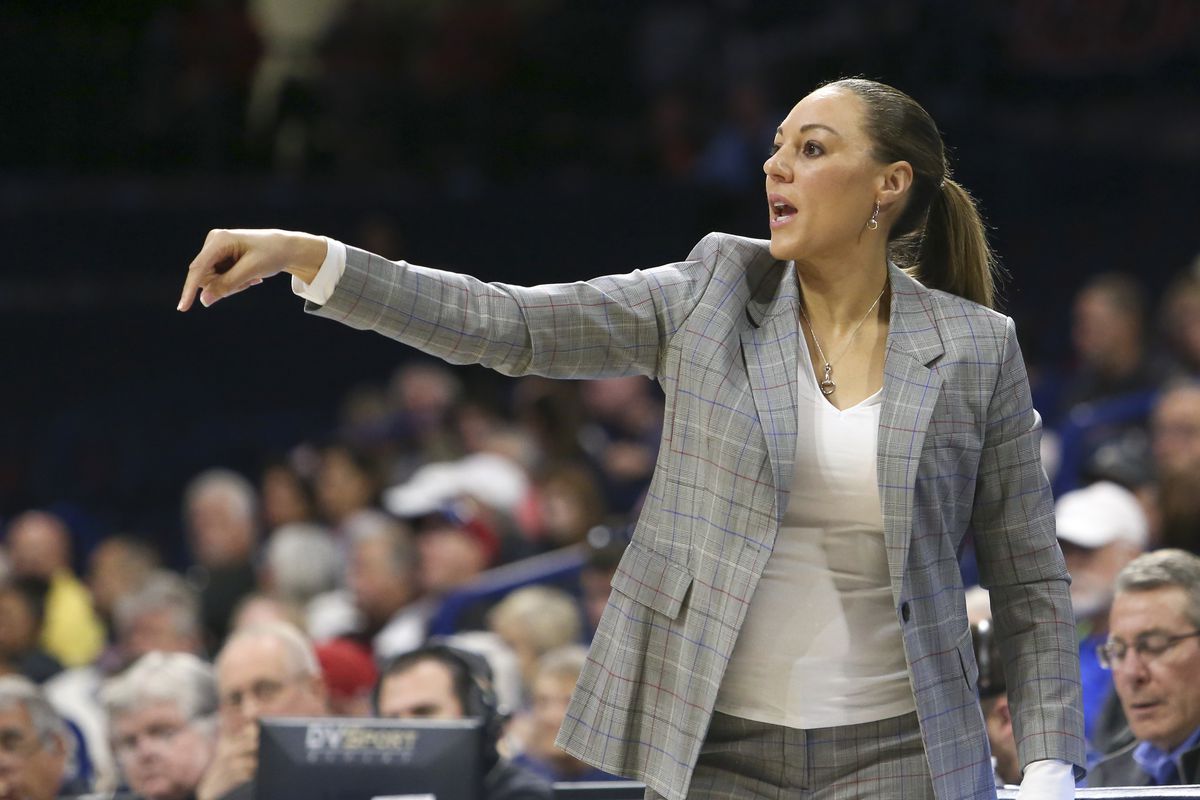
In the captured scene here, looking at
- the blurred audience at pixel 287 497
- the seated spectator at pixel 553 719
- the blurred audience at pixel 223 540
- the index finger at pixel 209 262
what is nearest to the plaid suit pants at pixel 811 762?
the index finger at pixel 209 262

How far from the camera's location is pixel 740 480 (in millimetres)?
1844

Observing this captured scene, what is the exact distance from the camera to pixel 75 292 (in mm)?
8945

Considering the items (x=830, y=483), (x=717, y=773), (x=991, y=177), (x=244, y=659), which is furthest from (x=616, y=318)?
(x=991, y=177)

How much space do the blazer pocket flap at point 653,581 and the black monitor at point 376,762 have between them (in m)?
0.95

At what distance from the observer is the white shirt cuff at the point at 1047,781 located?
6.25 feet

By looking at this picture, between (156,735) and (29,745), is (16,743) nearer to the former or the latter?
(29,745)

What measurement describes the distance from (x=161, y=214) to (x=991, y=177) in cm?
411

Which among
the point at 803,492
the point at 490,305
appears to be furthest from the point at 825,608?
the point at 490,305

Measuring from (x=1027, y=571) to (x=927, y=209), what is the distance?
17.0 inches

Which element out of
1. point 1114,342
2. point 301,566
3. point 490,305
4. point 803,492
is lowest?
point 803,492

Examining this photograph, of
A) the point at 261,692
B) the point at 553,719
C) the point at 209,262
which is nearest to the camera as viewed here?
the point at 209,262

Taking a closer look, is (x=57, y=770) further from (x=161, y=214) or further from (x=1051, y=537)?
(x=161, y=214)

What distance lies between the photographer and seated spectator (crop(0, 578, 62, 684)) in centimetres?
580

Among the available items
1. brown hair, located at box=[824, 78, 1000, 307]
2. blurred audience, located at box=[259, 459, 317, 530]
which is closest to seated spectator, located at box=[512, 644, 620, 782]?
brown hair, located at box=[824, 78, 1000, 307]
